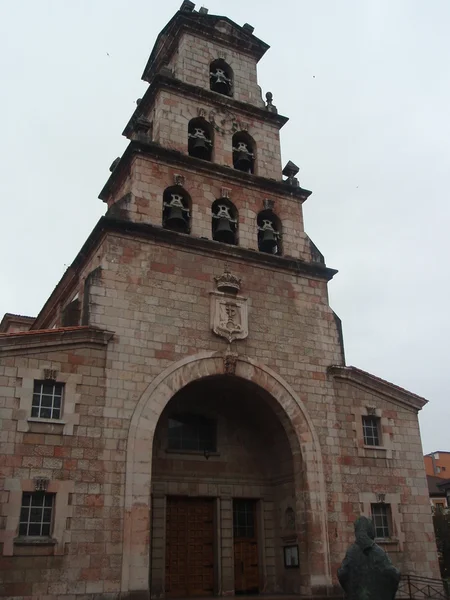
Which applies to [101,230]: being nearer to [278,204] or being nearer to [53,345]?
[53,345]

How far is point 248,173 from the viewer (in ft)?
67.2

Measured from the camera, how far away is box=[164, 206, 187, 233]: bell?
723 inches

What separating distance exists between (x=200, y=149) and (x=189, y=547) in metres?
12.0

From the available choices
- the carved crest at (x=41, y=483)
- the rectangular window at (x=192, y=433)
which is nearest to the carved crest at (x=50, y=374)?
the carved crest at (x=41, y=483)

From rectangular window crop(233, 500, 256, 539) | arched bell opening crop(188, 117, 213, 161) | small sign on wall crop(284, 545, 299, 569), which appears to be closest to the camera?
small sign on wall crop(284, 545, 299, 569)

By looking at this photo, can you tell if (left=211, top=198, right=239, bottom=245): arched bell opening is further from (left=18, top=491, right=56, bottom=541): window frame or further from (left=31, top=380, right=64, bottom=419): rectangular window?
(left=18, top=491, right=56, bottom=541): window frame

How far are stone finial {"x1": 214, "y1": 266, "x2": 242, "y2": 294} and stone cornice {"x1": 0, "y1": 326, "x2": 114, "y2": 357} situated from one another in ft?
12.1

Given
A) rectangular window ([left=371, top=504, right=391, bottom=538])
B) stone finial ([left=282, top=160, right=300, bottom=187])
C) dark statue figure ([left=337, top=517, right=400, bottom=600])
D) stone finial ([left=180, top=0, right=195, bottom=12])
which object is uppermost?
stone finial ([left=180, top=0, right=195, bottom=12])

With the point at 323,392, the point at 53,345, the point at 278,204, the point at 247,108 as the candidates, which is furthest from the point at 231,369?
the point at 247,108

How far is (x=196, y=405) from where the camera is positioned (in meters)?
19.0

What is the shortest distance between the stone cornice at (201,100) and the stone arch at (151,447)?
354 inches

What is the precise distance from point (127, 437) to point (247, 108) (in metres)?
12.3

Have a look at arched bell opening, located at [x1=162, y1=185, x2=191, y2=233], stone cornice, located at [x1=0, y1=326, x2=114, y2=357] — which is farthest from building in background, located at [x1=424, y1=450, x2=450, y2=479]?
stone cornice, located at [x1=0, y1=326, x2=114, y2=357]

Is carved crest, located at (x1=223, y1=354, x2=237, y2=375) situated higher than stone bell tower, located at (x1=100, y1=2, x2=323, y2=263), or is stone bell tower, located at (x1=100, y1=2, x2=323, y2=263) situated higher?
stone bell tower, located at (x1=100, y1=2, x2=323, y2=263)
